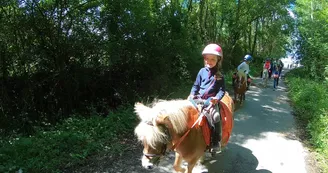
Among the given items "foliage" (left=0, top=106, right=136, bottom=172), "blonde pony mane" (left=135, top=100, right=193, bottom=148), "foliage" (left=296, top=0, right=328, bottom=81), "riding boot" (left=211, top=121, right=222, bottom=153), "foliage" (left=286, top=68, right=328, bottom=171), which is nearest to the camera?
"blonde pony mane" (left=135, top=100, right=193, bottom=148)

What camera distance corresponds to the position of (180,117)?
11.1 feet

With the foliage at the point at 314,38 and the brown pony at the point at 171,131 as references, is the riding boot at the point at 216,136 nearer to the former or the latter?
the brown pony at the point at 171,131

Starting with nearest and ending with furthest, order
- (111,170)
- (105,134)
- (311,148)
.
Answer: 1. (111,170)
2. (105,134)
3. (311,148)

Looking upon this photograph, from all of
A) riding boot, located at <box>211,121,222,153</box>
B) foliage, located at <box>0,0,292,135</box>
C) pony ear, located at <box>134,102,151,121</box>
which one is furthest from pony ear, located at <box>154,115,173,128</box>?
foliage, located at <box>0,0,292,135</box>

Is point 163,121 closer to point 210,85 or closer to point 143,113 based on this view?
point 143,113

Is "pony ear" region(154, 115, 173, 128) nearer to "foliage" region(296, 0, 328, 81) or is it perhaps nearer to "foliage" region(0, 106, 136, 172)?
"foliage" region(0, 106, 136, 172)

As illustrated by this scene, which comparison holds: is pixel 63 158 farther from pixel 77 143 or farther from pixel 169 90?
pixel 169 90

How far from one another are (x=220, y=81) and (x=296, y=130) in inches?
200

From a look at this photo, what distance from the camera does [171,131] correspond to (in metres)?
3.25

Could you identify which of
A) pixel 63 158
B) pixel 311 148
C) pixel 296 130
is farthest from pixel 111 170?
pixel 296 130

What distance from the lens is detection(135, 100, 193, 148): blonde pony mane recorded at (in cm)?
298

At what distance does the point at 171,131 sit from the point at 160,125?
245 mm

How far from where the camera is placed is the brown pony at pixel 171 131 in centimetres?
301

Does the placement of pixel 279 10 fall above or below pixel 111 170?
above
